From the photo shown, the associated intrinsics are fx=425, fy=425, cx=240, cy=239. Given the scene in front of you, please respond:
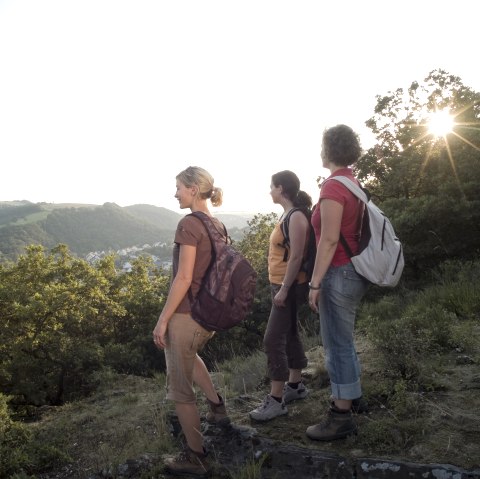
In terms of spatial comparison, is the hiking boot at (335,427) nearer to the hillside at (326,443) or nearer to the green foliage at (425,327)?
the hillside at (326,443)

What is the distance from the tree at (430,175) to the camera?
12102 millimetres

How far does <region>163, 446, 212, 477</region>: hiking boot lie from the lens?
9.61ft

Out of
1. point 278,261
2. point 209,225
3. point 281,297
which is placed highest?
point 209,225

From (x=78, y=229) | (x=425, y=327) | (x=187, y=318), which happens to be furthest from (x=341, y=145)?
(x=78, y=229)

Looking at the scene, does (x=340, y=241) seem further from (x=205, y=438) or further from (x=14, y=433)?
(x=14, y=433)

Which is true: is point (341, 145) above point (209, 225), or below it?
above

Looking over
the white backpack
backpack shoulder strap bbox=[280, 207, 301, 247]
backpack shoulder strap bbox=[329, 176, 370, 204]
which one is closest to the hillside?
the white backpack

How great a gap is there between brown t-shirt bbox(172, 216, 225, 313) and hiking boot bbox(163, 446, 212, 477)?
1.05 metres

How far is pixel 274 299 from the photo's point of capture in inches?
135

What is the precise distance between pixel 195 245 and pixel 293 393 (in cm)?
186

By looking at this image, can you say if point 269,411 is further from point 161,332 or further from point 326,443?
point 161,332

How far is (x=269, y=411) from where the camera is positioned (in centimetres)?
345

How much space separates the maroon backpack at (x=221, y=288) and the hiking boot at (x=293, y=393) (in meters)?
1.26

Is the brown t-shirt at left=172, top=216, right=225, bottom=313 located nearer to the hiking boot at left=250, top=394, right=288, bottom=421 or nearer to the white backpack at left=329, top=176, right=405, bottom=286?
the white backpack at left=329, top=176, right=405, bottom=286
